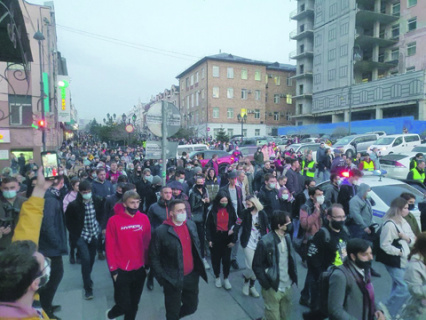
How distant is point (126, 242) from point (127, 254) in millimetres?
144

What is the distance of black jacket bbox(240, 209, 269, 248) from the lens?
15.1 feet

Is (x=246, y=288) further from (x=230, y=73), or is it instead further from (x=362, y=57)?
(x=230, y=73)

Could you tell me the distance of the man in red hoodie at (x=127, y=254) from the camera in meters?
3.57

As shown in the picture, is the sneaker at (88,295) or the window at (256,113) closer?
the sneaker at (88,295)

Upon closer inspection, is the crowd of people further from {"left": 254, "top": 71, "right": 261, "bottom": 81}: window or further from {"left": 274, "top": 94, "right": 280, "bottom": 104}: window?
{"left": 274, "top": 94, "right": 280, "bottom": 104}: window

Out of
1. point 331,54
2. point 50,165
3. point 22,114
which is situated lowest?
point 50,165

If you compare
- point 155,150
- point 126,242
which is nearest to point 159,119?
point 155,150

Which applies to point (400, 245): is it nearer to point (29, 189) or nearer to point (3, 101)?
point (29, 189)

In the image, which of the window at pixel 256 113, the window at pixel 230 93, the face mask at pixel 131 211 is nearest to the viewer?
the face mask at pixel 131 211

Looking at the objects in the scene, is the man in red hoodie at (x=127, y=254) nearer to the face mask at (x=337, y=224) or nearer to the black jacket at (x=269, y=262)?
the black jacket at (x=269, y=262)

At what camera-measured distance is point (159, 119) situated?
5.70 m

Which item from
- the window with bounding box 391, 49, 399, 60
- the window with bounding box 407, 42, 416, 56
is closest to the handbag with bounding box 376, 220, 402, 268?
the window with bounding box 407, 42, 416, 56

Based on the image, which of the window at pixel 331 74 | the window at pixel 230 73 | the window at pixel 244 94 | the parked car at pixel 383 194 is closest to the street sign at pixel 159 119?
the parked car at pixel 383 194

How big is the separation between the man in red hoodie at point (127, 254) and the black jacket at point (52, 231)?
851 millimetres
